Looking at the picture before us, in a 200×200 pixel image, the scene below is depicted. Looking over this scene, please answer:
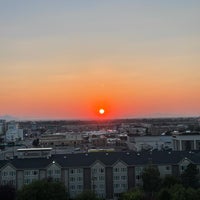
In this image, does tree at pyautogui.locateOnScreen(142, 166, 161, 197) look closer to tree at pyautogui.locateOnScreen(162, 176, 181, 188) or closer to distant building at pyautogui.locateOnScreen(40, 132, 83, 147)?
tree at pyautogui.locateOnScreen(162, 176, 181, 188)

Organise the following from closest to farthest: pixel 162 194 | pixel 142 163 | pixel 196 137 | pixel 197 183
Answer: pixel 162 194 < pixel 197 183 < pixel 142 163 < pixel 196 137

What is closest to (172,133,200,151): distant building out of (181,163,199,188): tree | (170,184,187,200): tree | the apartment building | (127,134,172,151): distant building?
(127,134,172,151): distant building

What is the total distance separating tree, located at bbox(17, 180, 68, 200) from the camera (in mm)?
17422

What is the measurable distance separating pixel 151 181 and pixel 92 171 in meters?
3.57

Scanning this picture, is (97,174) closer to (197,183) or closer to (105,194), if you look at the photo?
(105,194)

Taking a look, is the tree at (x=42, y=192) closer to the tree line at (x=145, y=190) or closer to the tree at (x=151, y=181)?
the tree line at (x=145, y=190)

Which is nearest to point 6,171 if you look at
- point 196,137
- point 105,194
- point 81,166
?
point 81,166

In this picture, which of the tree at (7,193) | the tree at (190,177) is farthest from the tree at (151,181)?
the tree at (7,193)

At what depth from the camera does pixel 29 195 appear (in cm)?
1742

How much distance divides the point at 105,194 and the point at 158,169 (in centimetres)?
316

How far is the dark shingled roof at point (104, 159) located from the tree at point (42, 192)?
562 centimetres

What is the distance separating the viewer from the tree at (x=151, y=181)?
70.0 ft

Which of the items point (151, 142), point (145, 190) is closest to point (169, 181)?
point (145, 190)

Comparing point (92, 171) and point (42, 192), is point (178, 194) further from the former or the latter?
point (92, 171)
